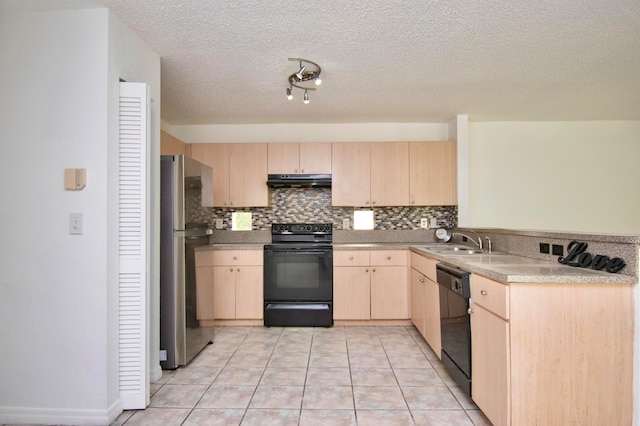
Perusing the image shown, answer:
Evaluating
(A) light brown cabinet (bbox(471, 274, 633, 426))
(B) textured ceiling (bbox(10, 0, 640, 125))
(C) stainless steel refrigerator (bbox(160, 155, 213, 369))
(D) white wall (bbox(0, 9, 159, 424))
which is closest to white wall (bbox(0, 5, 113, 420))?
(D) white wall (bbox(0, 9, 159, 424))

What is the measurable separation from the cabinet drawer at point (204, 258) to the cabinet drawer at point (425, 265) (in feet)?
6.35

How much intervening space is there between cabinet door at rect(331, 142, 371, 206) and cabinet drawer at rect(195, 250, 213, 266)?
1498mm

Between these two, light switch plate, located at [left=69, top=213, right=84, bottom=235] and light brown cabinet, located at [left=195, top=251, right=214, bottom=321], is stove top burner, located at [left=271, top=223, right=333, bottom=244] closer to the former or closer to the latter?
light brown cabinet, located at [left=195, top=251, right=214, bottom=321]

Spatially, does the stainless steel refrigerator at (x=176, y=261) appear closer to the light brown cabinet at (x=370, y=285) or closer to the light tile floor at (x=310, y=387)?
the light tile floor at (x=310, y=387)

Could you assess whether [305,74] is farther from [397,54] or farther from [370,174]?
[370,174]

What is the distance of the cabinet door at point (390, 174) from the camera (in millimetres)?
3869

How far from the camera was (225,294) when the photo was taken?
3.60m

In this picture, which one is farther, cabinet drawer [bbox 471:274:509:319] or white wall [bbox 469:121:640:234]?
white wall [bbox 469:121:640:234]

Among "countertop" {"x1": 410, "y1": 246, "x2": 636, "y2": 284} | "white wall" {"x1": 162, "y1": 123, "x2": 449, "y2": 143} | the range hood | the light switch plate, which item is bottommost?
"countertop" {"x1": 410, "y1": 246, "x2": 636, "y2": 284}

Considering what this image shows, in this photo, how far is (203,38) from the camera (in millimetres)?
2191

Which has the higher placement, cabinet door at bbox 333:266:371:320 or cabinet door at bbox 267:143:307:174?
cabinet door at bbox 267:143:307:174

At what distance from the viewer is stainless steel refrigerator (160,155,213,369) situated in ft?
8.19

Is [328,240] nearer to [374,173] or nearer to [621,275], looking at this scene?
[374,173]

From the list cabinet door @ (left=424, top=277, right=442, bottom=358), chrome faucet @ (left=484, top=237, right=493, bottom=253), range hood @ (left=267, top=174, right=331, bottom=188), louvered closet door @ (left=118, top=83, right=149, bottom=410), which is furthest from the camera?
range hood @ (left=267, top=174, right=331, bottom=188)
